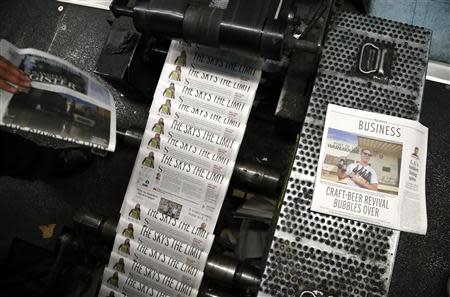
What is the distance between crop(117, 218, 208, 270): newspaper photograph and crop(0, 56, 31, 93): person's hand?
496 millimetres

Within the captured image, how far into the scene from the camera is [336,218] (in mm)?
1038

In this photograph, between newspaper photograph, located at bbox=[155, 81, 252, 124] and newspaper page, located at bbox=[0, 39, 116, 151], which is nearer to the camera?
newspaper page, located at bbox=[0, 39, 116, 151]

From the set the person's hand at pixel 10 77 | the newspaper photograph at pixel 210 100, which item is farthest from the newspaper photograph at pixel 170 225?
the person's hand at pixel 10 77

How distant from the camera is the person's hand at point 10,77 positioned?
1.13 m

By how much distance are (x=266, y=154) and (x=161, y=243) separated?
527 mm

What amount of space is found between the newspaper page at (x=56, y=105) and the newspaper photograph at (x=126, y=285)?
41cm

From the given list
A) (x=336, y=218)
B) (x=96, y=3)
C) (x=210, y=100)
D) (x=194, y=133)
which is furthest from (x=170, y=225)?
(x=96, y=3)

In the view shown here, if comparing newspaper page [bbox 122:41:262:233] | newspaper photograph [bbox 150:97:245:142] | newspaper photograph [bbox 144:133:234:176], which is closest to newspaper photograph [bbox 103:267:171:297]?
newspaper page [bbox 122:41:262:233]

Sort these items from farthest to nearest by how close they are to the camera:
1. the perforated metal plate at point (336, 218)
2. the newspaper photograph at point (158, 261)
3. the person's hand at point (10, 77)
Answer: the newspaper photograph at point (158, 261) → the person's hand at point (10, 77) → the perforated metal plate at point (336, 218)

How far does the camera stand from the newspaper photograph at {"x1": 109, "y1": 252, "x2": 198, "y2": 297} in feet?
4.06

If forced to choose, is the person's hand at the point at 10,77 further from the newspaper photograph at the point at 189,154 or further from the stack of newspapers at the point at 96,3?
the stack of newspapers at the point at 96,3

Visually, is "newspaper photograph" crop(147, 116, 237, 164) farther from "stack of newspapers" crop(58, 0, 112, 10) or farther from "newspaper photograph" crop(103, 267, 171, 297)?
"stack of newspapers" crop(58, 0, 112, 10)

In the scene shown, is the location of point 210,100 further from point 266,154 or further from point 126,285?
point 126,285

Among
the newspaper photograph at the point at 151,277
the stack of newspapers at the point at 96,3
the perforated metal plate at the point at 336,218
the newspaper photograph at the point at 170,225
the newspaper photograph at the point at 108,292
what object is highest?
the stack of newspapers at the point at 96,3
